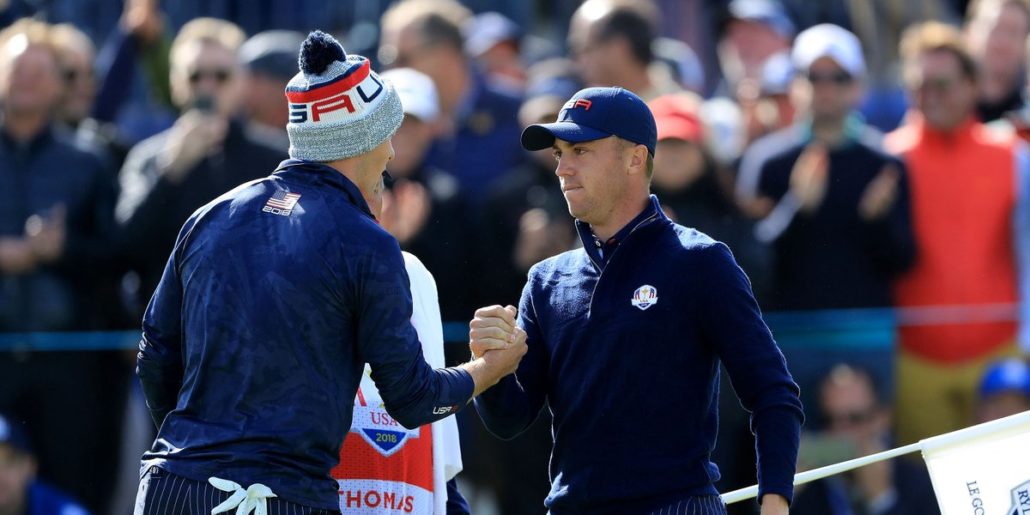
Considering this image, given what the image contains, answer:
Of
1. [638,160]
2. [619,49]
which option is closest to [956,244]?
[619,49]

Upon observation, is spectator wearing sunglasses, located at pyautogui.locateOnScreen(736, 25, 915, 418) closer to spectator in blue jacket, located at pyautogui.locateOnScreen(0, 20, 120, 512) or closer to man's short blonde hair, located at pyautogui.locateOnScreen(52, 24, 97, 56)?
spectator in blue jacket, located at pyautogui.locateOnScreen(0, 20, 120, 512)

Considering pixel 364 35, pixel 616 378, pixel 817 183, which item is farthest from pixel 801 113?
pixel 616 378

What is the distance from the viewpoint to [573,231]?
8367mm

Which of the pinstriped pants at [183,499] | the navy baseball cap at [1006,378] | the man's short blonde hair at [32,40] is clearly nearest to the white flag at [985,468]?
the pinstriped pants at [183,499]

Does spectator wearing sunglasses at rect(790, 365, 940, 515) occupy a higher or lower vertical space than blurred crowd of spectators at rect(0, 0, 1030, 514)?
lower

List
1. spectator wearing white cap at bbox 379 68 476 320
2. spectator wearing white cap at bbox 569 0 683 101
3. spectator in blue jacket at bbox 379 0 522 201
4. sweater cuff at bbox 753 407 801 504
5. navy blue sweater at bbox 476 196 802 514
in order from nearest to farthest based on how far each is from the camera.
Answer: sweater cuff at bbox 753 407 801 504 < navy blue sweater at bbox 476 196 802 514 < spectator wearing white cap at bbox 379 68 476 320 < spectator wearing white cap at bbox 569 0 683 101 < spectator in blue jacket at bbox 379 0 522 201

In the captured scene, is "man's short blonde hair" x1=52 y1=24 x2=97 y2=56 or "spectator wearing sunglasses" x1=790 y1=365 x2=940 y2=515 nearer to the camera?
"spectator wearing sunglasses" x1=790 y1=365 x2=940 y2=515

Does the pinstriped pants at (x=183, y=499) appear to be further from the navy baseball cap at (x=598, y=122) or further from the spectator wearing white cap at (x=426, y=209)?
the spectator wearing white cap at (x=426, y=209)

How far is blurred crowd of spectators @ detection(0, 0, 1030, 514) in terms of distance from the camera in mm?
8492

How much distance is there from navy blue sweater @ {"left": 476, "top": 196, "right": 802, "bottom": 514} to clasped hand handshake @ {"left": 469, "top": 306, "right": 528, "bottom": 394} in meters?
0.14

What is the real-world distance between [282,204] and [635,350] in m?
1.18

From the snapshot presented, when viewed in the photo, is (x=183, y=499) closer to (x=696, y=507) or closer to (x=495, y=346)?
(x=495, y=346)

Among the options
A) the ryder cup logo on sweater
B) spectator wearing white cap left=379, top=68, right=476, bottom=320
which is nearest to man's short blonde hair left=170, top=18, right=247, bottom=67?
spectator wearing white cap left=379, top=68, right=476, bottom=320

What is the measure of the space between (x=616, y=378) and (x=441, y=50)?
4.60 meters
